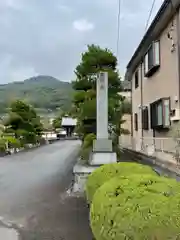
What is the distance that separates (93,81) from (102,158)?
26.9ft

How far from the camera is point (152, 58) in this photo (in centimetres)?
1525

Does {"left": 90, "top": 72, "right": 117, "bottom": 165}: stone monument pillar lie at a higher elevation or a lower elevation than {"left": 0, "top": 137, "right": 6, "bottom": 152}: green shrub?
higher

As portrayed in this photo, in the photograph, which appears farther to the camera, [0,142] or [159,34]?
[0,142]

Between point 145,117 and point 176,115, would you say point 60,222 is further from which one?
point 145,117

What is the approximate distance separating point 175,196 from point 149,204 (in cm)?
28

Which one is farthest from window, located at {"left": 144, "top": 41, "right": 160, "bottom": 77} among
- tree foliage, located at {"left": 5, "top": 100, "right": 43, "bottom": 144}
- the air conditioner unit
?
tree foliage, located at {"left": 5, "top": 100, "right": 43, "bottom": 144}

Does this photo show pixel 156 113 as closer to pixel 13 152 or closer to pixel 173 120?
pixel 173 120

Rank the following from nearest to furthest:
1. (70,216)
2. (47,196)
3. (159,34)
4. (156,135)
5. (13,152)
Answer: (70,216)
(47,196)
(159,34)
(156,135)
(13,152)

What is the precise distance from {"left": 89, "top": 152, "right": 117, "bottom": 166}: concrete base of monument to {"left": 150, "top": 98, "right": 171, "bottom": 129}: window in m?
4.13

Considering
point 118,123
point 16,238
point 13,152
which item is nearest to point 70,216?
point 16,238

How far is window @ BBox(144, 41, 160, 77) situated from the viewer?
1482 centimetres

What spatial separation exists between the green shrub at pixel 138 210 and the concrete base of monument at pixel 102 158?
19.0 feet

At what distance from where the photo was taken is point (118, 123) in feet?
56.5

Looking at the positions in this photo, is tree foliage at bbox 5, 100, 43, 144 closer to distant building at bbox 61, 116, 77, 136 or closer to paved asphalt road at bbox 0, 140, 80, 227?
paved asphalt road at bbox 0, 140, 80, 227
